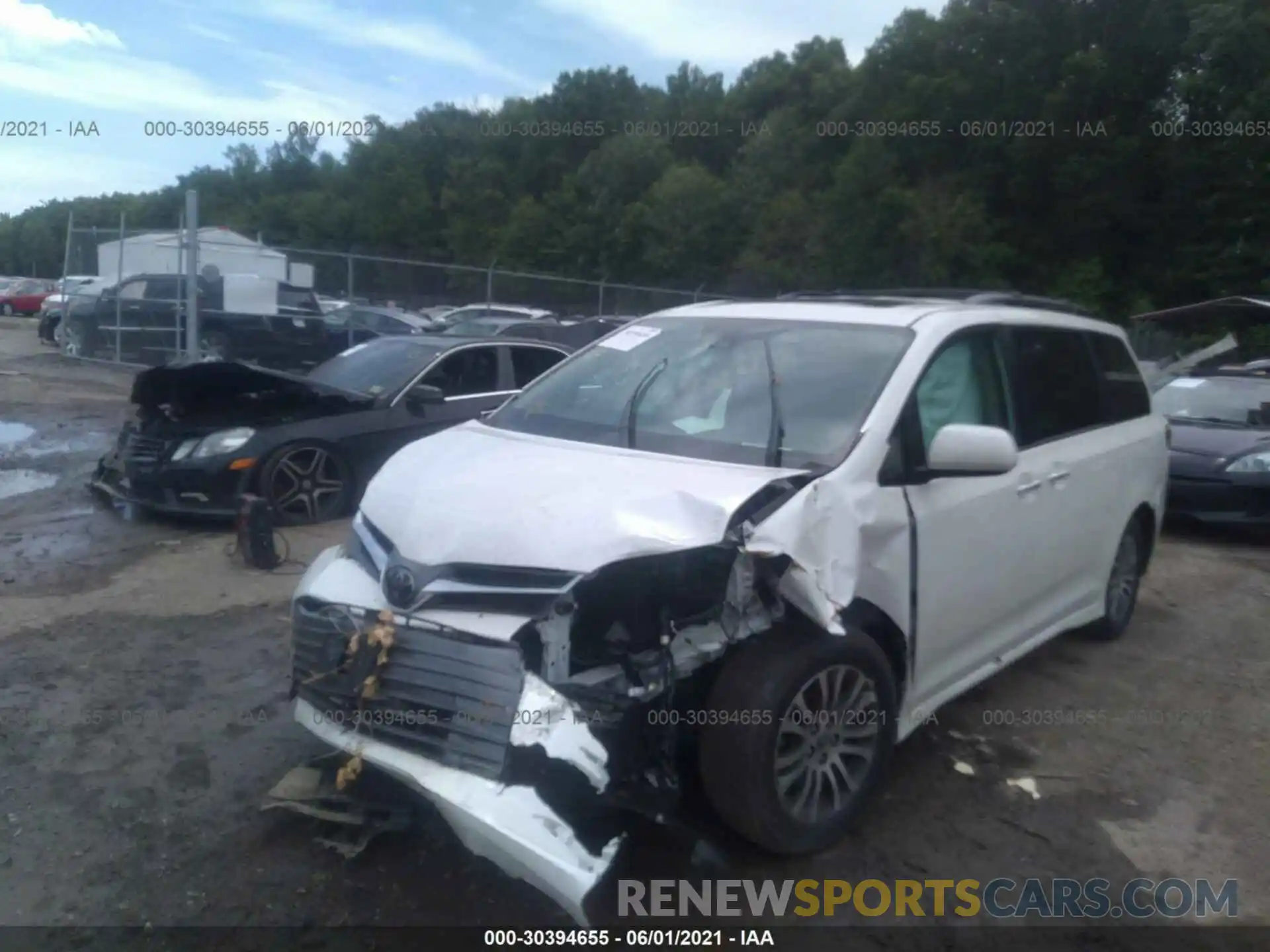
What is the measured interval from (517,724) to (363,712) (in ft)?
1.97

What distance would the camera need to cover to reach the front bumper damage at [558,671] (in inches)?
120

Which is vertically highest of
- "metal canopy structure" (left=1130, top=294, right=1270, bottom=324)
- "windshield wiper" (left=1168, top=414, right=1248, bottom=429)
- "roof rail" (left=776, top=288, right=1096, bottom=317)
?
"metal canopy structure" (left=1130, top=294, right=1270, bottom=324)

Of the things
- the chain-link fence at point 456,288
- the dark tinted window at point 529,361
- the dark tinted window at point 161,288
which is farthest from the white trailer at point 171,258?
the dark tinted window at point 529,361

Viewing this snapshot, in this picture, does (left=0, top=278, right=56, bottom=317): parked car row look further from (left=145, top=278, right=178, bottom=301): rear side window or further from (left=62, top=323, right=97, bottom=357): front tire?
(left=145, top=278, right=178, bottom=301): rear side window

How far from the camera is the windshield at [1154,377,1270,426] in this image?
9680 millimetres

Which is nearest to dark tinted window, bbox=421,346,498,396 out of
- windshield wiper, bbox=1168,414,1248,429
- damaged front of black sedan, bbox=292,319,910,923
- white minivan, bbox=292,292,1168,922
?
white minivan, bbox=292,292,1168,922

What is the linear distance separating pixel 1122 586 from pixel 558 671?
4.00m

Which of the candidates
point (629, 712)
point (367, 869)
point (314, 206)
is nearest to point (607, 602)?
point (629, 712)

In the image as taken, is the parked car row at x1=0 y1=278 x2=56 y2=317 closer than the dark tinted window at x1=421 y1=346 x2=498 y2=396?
No

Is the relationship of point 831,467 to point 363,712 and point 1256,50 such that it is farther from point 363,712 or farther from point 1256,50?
point 1256,50

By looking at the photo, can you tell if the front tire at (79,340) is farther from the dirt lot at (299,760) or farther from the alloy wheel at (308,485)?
the dirt lot at (299,760)

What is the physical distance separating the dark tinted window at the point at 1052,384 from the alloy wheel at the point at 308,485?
4997mm

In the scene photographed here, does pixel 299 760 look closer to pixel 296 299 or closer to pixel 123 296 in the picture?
pixel 296 299

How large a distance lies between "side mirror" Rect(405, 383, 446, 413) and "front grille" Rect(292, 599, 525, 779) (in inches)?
173
